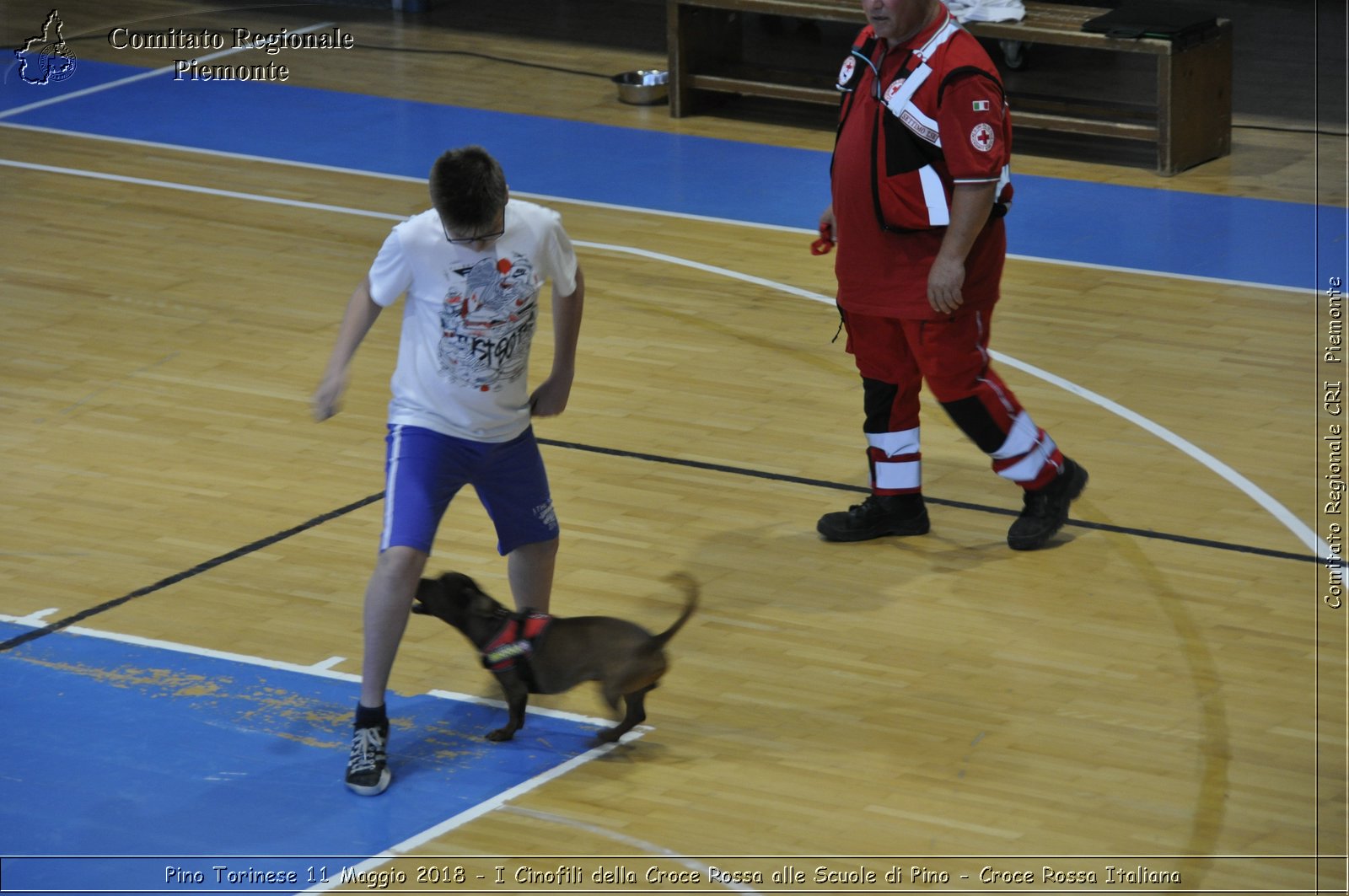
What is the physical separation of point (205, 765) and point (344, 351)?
1.16m

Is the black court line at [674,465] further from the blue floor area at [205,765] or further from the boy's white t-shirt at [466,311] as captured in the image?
the boy's white t-shirt at [466,311]

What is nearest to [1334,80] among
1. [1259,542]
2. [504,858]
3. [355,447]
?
[1259,542]

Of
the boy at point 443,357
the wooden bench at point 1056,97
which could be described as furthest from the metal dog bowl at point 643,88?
the boy at point 443,357

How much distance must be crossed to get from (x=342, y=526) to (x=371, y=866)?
2.10 metres

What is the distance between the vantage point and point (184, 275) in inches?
344

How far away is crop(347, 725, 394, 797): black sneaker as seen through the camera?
4512mm

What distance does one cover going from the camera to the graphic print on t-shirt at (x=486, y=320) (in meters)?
4.49

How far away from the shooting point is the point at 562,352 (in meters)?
4.76

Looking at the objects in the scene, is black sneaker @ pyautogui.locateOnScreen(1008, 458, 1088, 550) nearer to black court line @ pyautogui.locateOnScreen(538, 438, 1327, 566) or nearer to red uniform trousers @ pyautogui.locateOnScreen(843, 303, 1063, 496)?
red uniform trousers @ pyautogui.locateOnScreen(843, 303, 1063, 496)

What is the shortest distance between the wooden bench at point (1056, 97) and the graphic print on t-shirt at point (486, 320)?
636 centimetres

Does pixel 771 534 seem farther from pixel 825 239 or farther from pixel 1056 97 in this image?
pixel 1056 97

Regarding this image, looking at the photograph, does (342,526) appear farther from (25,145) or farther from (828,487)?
(25,145)

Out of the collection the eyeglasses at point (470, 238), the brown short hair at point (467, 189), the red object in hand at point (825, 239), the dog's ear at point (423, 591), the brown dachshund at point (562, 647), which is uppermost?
the brown short hair at point (467, 189)

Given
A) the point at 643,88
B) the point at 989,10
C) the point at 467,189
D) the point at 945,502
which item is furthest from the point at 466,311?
the point at 643,88
